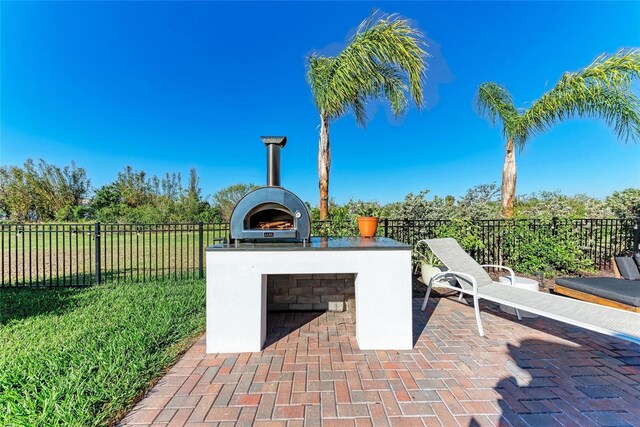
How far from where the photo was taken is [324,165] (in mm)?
6117

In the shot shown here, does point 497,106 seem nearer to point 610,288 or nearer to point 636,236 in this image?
point 636,236

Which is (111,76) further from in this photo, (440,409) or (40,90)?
(440,409)

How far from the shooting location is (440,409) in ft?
5.94

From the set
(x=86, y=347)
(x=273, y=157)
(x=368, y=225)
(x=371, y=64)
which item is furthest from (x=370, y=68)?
(x=86, y=347)

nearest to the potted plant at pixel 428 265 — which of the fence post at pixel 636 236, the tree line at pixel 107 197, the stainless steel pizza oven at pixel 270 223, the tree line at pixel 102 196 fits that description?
the stainless steel pizza oven at pixel 270 223

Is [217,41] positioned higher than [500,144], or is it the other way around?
[217,41]

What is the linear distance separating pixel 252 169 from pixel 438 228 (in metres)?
13.4

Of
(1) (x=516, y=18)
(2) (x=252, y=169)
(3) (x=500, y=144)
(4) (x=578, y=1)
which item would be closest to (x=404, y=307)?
(3) (x=500, y=144)

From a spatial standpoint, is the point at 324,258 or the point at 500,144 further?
the point at 500,144

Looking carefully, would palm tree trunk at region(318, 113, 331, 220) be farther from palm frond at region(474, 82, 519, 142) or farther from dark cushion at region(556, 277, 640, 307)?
palm frond at region(474, 82, 519, 142)

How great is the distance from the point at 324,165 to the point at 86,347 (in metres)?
5.01

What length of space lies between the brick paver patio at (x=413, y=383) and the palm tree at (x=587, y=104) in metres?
5.79

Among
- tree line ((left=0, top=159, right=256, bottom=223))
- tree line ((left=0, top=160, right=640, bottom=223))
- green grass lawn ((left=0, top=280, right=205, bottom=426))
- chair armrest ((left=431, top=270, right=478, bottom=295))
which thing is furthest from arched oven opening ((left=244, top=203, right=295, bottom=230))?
tree line ((left=0, top=159, right=256, bottom=223))

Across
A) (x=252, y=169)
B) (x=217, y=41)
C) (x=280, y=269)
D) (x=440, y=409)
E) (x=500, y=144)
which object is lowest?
(x=440, y=409)
